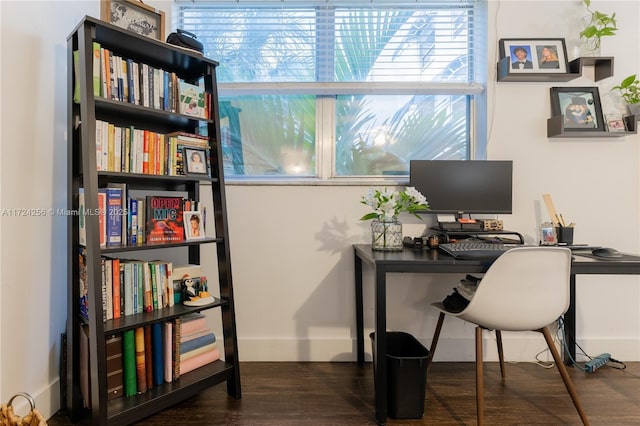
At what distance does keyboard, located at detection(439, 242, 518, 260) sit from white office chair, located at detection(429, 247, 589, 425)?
0.11m

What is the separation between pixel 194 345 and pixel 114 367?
1.14 ft

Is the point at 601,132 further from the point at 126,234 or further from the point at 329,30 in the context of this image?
the point at 126,234

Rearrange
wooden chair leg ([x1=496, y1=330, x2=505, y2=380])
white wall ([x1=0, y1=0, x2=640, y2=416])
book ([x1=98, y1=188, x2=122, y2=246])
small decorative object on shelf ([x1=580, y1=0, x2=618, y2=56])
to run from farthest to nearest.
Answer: white wall ([x1=0, y1=0, x2=640, y2=416]) < small decorative object on shelf ([x1=580, y1=0, x2=618, y2=56]) < wooden chair leg ([x1=496, y1=330, x2=505, y2=380]) < book ([x1=98, y1=188, x2=122, y2=246])

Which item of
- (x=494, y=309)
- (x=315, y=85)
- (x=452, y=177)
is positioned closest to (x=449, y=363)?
(x=494, y=309)

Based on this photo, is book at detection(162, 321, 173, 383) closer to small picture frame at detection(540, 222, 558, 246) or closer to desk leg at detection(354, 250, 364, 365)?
desk leg at detection(354, 250, 364, 365)

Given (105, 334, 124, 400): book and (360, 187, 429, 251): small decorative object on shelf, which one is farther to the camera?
(360, 187, 429, 251): small decorative object on shelf

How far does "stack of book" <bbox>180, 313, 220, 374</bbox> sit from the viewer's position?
1.67 metres

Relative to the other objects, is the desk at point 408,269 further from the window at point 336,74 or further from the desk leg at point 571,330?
the window at point 336,74

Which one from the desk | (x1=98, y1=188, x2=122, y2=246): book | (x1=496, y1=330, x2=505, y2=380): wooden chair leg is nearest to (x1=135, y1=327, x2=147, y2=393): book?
(x1=98, y1=188, x2=122, y2=246): book

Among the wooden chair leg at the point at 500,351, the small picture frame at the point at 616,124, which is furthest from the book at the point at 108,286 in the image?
the small picture frame at the point at 616,124

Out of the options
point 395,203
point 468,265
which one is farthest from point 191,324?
point 468,265

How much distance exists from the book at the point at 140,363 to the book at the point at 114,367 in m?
0.06

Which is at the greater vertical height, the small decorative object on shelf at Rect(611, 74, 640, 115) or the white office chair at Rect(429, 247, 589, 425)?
the small decorative object on shelf at Rect(611, 74, 640, 115)

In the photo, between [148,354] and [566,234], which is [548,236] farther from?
[148,354]
